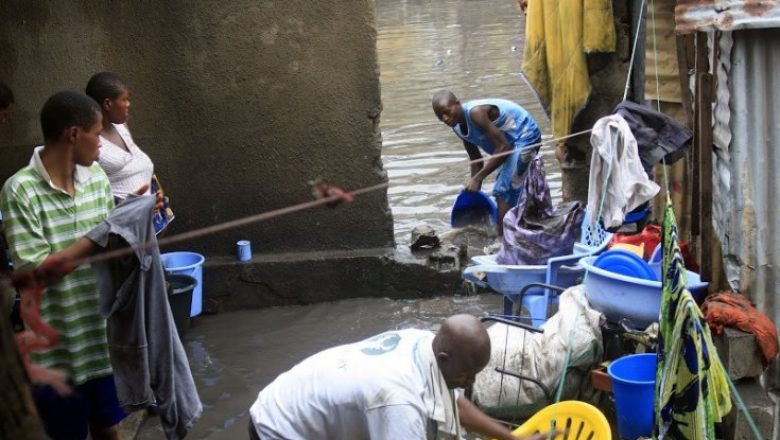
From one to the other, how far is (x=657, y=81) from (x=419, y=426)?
3354 millimetres

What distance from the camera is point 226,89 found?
6777 millimetres

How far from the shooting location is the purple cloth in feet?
19.1

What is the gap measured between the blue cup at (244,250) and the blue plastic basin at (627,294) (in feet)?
9.28

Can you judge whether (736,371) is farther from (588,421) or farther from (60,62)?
(60,62)

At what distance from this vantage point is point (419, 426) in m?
3.04

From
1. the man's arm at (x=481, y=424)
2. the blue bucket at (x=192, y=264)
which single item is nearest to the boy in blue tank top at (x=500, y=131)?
the blue bucket at (x=192, y=264)

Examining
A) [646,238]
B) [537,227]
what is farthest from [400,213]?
[646,238]

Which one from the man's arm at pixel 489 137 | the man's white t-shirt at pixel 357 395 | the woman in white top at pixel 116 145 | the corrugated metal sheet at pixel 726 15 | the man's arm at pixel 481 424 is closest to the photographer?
→ the man's white t-shirt at pixel 357 395

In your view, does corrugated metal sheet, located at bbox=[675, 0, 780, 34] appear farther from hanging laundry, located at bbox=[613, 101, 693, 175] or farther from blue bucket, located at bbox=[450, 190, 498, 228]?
blue bucket, located at bbox=[450, 190, 498, 228]

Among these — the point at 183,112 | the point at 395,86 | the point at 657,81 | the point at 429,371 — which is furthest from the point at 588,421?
the point at 395,86

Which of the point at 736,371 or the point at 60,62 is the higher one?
the point at 60,62

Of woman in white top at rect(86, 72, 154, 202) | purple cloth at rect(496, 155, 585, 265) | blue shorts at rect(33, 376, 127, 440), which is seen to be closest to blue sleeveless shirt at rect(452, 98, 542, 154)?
purple cloth at rect(496, 155, 585, 265)

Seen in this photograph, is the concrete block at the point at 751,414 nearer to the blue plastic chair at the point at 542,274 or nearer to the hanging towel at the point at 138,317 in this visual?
the blue plastic chair at the point at 542,274

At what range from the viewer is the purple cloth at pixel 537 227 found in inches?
229
